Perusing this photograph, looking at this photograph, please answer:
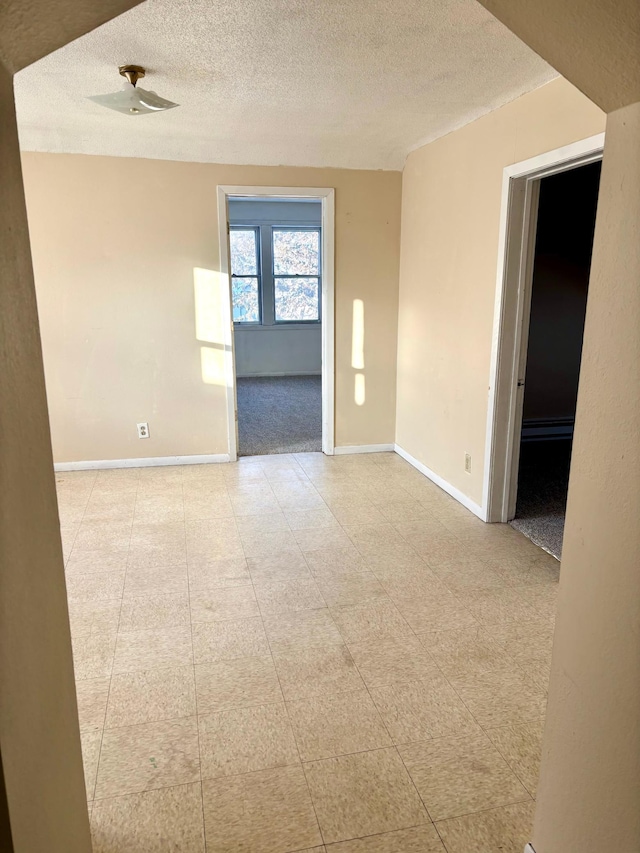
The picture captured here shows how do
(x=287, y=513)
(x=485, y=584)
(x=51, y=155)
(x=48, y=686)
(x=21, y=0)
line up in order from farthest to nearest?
1. (x=51, y=155)
2. (x=287, y=513)
3. (x=485, y=584)
4. (x=48, y=686)
5. (x=21, y=0)

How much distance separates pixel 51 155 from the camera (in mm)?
4020

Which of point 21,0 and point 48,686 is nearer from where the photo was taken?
point 21,0

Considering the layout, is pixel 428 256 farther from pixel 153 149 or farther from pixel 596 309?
pixel 596 309

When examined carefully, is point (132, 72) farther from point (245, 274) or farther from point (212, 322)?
point (245, 274)

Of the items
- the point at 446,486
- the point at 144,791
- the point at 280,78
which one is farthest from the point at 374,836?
the point at 280,78

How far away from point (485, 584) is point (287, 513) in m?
1.36

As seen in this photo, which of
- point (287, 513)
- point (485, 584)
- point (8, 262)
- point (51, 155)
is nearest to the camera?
point (8, 262)

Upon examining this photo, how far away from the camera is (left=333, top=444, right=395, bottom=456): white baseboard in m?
4.98

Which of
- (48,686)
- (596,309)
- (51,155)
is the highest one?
(51,155)

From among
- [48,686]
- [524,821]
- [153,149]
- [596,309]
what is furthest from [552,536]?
[153,149]

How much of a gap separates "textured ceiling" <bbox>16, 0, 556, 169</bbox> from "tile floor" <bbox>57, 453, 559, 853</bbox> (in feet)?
7.77

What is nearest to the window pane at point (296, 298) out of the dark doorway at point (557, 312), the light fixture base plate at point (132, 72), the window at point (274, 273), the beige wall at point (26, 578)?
the window at point (274, 273)

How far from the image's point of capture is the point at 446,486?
409cm

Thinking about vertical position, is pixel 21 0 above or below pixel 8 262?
above
